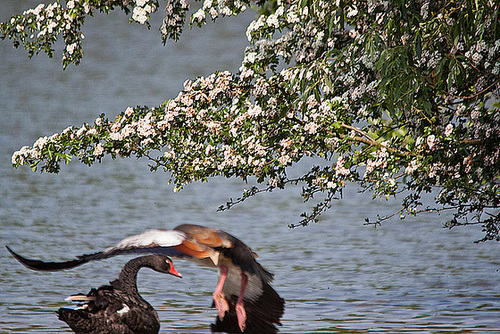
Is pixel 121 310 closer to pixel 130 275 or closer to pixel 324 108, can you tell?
pixel 130 275

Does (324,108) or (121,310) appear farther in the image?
(324,108)

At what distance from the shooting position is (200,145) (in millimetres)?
8953

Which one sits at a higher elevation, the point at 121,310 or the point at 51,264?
the point at 51,264

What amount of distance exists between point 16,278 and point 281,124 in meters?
5.71

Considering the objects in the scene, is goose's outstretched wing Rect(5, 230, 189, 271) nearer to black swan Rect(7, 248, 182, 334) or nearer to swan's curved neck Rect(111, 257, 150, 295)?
black swan Rect(7, 248, 182, 334)

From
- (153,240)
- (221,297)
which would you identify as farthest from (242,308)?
(153,240)

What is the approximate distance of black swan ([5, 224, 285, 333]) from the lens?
209 inches

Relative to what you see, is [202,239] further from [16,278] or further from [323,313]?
[16,278]

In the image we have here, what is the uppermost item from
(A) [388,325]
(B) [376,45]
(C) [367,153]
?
(B) [376,45]

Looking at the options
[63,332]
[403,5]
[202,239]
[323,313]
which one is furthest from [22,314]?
[403,5]

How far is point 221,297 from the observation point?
5.64 m

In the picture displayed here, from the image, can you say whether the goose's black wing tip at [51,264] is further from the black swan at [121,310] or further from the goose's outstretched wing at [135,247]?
the black swan at [121,310]

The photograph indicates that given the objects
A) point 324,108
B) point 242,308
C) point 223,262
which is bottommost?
point 242,308

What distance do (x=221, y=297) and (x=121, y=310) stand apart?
887 millimetres
